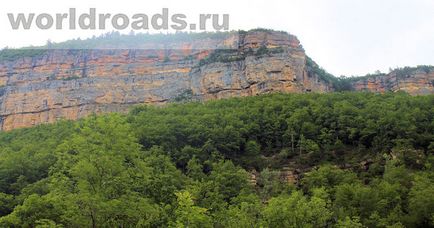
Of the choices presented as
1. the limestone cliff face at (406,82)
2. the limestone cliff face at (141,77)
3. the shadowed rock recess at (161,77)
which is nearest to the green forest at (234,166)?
the limestone cliff face at (141,77)

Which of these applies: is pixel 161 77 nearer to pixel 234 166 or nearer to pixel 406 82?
pixel 406 82

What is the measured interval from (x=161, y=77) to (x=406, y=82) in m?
37.6

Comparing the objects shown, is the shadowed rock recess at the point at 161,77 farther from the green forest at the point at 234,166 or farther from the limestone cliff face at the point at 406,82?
the green forest at the point at 234,166

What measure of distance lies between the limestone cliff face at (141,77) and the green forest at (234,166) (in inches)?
438

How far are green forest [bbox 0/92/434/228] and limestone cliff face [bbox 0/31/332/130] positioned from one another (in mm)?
11116

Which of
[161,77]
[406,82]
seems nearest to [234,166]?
[161,77]

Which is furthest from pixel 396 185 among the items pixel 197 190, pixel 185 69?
pixel 185 69

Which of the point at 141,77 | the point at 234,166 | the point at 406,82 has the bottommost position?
the point at 234,166

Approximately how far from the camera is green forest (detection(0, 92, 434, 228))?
93.2 ft

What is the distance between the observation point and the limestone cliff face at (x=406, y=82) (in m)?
98.1

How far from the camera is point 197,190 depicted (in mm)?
43875

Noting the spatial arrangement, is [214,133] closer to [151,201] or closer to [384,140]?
[384,140]

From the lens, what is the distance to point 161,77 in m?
99.5

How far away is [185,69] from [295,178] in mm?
43948
